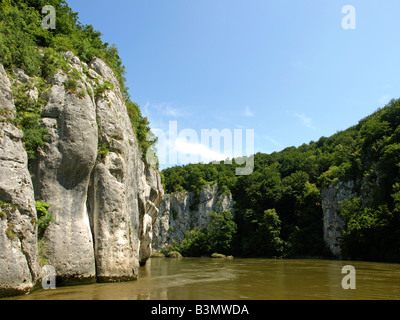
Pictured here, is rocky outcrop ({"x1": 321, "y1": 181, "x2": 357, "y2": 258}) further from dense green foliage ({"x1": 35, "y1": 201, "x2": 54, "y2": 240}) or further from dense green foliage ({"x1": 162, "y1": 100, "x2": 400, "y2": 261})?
dense green foliage ({"x1": 35, "y1": 201, "x2": 54, "y2": 240})

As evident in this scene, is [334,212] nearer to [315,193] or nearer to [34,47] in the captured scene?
[315,193]

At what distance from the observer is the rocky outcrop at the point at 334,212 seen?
46312 millimetres

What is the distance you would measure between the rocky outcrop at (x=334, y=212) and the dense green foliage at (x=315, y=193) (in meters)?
1.05

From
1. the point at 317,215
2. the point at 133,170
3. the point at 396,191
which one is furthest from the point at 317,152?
the point at 133,170

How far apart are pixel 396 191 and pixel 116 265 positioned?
34.4 meters

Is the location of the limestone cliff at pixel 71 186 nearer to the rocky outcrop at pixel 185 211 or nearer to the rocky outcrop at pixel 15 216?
the rocky outcrop at pixel 15 216

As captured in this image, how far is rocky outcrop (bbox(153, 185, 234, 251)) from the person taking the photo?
74.6 meters

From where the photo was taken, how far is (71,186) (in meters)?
13.1

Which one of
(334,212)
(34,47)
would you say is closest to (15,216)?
(34,47)

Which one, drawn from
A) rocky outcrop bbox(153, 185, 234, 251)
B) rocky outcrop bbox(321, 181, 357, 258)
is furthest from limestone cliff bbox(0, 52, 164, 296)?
rocky outcrop bbox(153, 185, 234, 251)

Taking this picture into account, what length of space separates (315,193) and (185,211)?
34.8 metres

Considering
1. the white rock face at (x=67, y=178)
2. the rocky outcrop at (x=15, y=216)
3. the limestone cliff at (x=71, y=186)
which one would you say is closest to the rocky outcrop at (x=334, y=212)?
the limestone cliff at (x=71, y=186)

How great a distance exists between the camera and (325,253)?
155 ft
